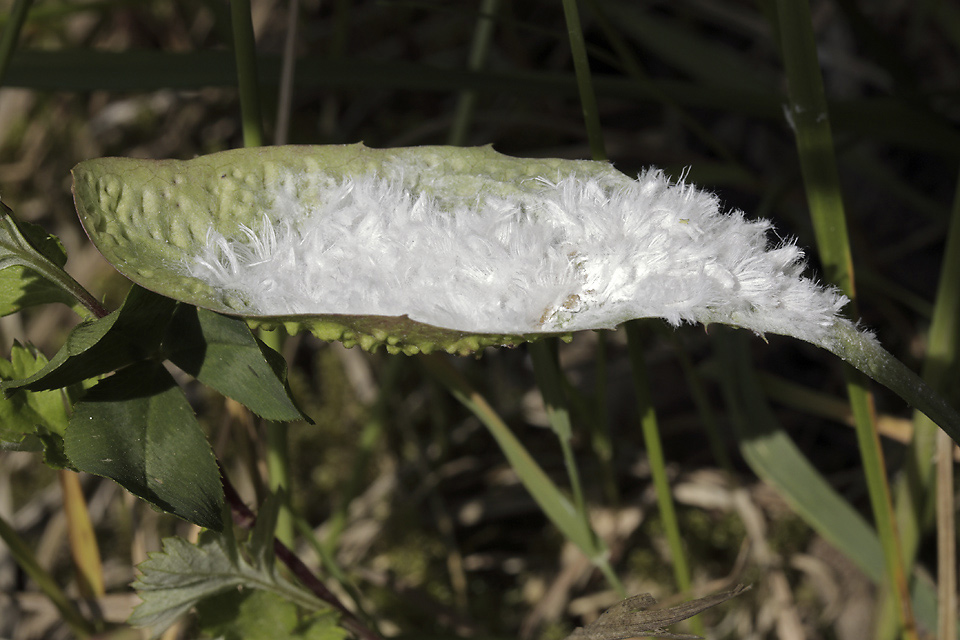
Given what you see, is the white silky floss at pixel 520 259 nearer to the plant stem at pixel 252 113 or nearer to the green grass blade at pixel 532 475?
the plant stem at pixel 252 113

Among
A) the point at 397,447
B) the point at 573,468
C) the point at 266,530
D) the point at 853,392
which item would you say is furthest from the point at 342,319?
the point at 397,447

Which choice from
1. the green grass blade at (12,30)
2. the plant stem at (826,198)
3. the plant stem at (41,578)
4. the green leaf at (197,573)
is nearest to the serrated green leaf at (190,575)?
the green leaf at (197,573)

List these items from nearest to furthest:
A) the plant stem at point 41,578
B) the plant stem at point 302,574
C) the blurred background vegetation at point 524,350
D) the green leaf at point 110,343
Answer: the green leaf at point 110,343, the plant stem at point 302,574, the plant stem at point 41,578, the blurred background vegetation at point 524,350

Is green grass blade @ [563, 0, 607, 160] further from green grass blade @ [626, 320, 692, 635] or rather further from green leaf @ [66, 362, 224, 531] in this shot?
green leaf @ [66, 362, 224, 531]

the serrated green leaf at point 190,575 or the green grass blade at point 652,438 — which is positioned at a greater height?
the green grass blade at point 652,438

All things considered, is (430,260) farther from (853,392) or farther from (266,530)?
(853,392)
